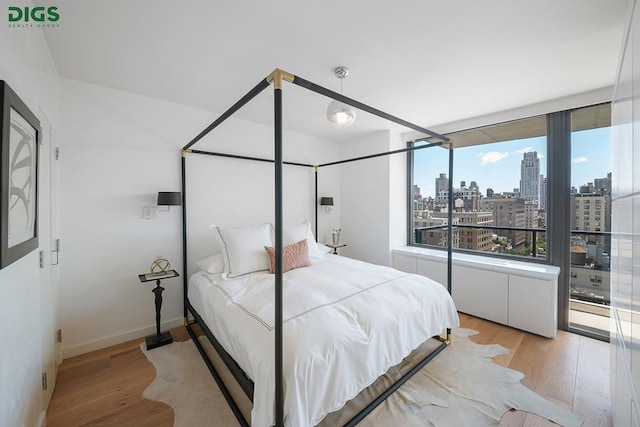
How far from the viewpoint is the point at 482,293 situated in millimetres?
2984

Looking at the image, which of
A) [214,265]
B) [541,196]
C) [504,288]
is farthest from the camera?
[541,196]

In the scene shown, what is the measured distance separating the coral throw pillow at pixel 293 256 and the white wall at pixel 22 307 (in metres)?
1.62

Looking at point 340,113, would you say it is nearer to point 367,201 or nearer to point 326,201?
point 326,201

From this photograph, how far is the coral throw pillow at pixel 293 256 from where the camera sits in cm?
261

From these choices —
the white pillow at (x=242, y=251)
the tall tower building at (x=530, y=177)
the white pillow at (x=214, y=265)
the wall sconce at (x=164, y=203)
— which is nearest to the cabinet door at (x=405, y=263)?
the tall tower building at (x=530, y=177)

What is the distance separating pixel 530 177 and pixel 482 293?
150 centimetres

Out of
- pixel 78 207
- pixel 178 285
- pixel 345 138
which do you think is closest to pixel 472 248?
pixel 345 138

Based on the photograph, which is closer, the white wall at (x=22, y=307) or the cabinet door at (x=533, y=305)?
the white wall at (x=22, y=307)

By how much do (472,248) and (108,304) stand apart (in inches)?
173

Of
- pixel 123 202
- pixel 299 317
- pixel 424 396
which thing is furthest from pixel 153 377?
pixel 424 396

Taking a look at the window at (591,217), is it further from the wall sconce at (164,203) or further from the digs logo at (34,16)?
the digs logo at (34,16)

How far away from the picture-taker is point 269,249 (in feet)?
8.73

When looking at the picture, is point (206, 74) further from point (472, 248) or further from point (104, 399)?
point (472, 248)

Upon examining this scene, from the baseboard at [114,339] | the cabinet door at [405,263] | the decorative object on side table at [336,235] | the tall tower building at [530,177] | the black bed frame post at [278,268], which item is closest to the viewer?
the black bed frame post at [278,268]
